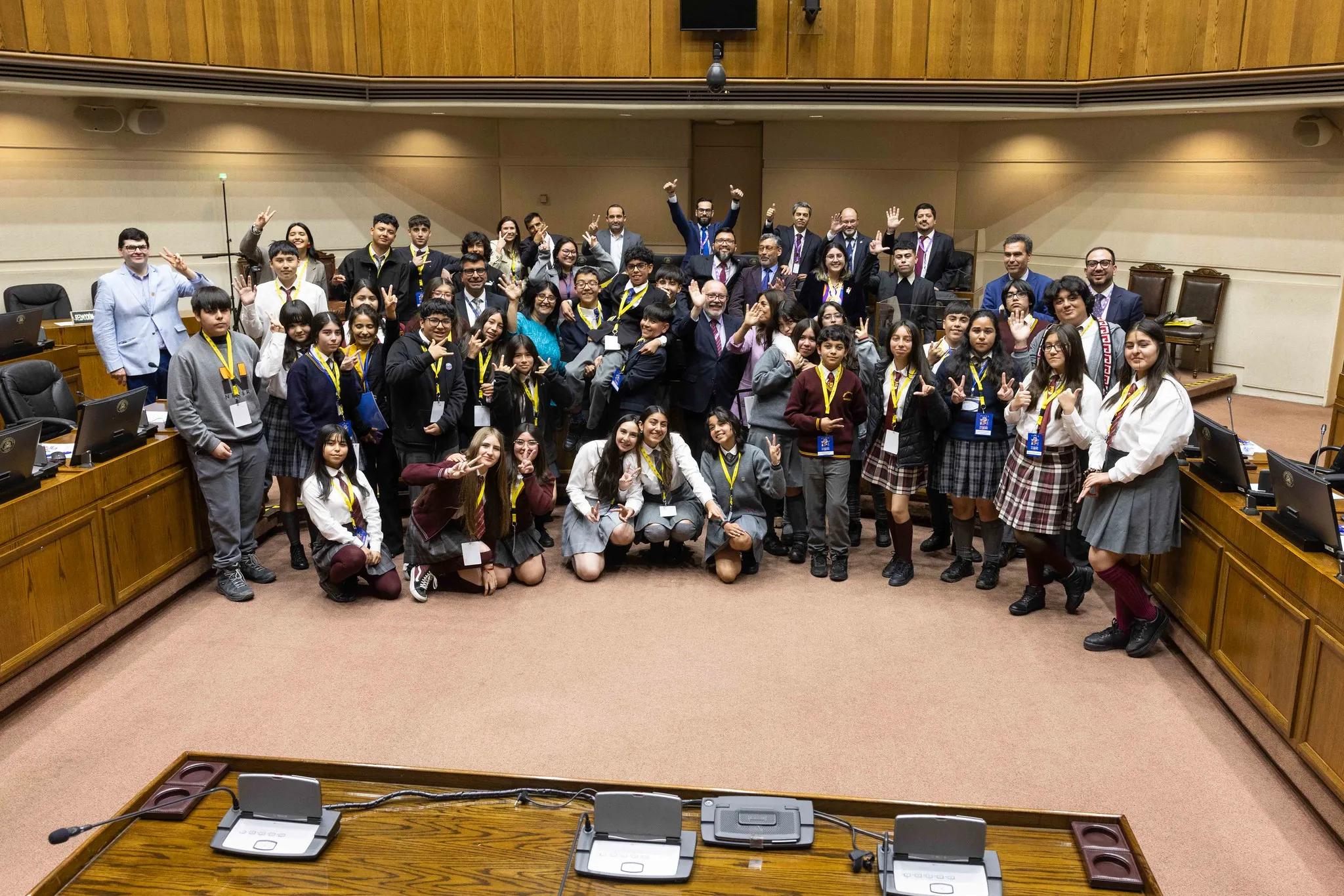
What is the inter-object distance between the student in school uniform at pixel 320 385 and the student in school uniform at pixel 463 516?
546 millimetres

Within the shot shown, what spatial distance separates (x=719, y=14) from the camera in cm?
926

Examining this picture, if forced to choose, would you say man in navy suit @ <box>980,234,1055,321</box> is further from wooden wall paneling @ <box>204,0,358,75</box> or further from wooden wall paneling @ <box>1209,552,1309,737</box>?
wooden wall paneling @ <box>204,0,358,75</box>

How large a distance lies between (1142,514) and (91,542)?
4.79 m

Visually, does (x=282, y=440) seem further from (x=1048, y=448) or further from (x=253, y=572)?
(x=1048, y=448)

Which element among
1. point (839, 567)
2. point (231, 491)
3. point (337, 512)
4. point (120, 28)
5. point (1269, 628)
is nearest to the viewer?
point (1269, 628)

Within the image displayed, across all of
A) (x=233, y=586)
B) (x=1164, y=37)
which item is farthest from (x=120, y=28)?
(x=1164, y=37)

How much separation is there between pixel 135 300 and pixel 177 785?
4.66 metres

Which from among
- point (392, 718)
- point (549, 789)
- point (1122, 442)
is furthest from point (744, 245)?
point (549, 789)

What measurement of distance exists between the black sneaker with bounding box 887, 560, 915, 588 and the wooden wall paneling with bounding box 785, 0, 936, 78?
5108 mm

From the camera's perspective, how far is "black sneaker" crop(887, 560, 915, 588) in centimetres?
596

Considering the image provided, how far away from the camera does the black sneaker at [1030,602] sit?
18.2 ft

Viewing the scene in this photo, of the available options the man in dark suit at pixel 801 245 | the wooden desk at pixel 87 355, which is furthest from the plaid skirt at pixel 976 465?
the wooden desk at pixel 87 355

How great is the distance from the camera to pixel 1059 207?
37.2 feet

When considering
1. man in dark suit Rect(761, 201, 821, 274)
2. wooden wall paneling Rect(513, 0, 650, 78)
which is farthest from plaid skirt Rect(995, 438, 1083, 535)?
wooden wall paneling Rect(513, 0, 650, 78)
